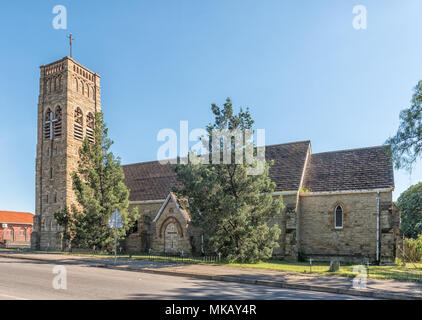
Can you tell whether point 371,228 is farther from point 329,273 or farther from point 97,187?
point 97,187

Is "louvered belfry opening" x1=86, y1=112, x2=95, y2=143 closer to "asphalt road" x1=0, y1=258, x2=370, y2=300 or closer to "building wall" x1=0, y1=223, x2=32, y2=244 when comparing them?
"asphalt road" x1=0, y1=258, x2=370, y2=300

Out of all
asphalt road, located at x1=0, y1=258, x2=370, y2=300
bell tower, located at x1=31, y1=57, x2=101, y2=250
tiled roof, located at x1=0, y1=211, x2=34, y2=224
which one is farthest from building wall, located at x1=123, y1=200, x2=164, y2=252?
tiled roof, located at x1=0, y1=211, x2=34, y2=224

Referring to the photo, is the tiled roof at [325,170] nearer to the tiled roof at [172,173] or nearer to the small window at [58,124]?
the tiled roof at [172,173]

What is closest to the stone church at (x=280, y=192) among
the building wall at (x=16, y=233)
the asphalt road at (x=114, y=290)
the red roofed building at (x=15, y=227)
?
the asphalt road at (x=114, y=290)

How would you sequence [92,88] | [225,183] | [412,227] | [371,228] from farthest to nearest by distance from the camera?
[412,227]
[92,88]
[371,228]
[225,183]

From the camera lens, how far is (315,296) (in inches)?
422

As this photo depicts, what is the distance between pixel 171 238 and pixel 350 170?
15.3 m

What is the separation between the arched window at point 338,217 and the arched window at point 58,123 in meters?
26.8

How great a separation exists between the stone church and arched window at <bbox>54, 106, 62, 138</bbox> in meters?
0.10

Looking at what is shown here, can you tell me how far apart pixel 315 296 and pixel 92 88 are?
3342 centimetres

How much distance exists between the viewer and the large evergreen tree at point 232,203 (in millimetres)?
20578

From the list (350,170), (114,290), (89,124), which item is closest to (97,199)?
(89,124)
